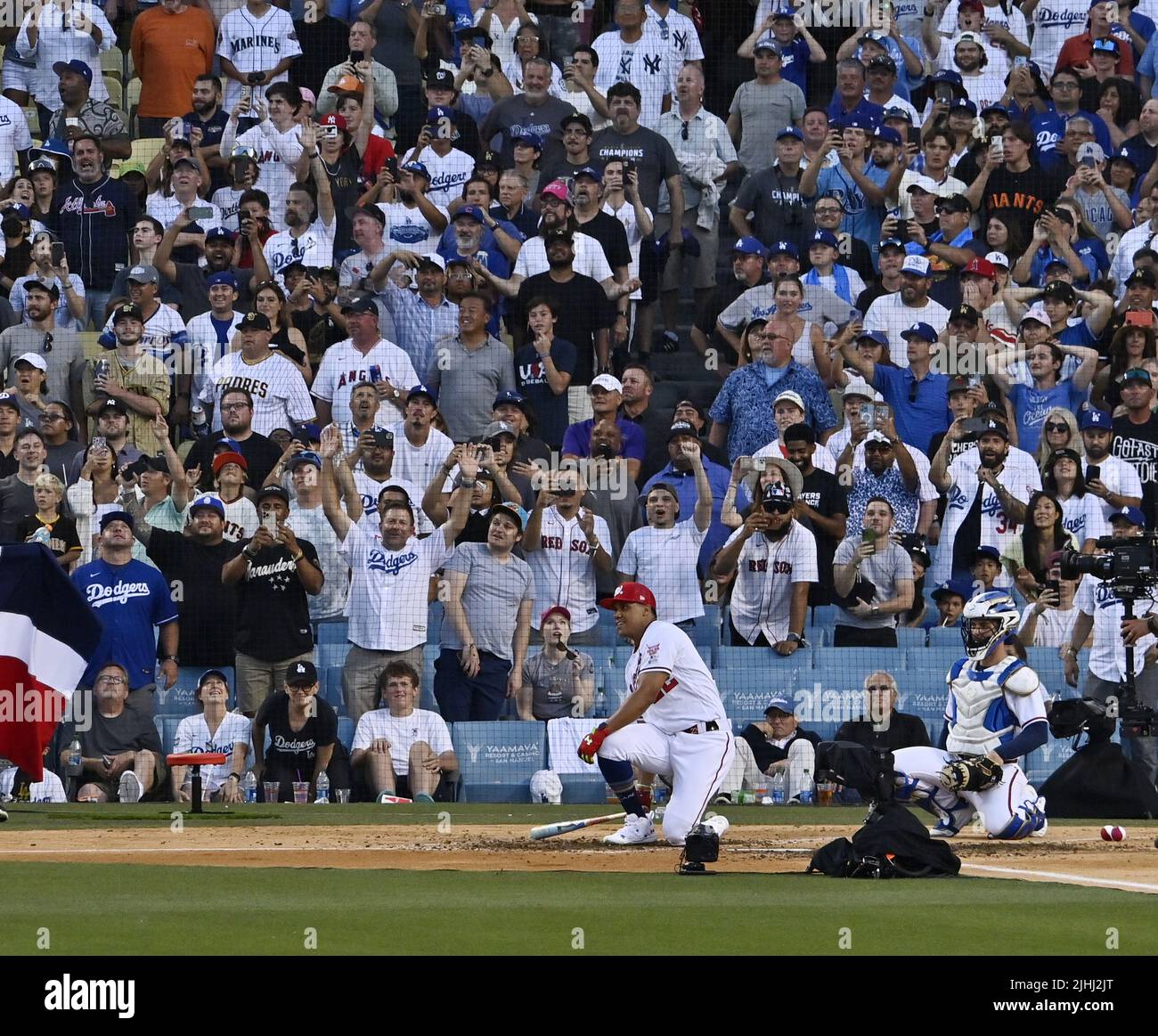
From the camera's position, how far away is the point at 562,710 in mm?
14586

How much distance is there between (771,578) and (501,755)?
2.50 meters

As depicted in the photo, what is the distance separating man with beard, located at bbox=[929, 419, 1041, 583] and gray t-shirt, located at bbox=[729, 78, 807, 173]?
4.97m

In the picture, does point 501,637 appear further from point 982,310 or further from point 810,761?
point 982,310

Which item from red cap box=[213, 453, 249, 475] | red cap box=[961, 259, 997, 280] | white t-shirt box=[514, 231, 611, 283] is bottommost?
red cap box=[213, 453, 249, 475]

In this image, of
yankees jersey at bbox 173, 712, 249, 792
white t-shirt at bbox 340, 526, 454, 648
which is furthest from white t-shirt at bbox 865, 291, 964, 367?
yankees jersey at bbox 173, 712, 249, 792

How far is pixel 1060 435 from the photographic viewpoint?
16.1 m

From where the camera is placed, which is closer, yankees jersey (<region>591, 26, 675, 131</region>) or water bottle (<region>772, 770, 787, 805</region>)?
water bottle (<region>772, 770, 787, 805</region>)

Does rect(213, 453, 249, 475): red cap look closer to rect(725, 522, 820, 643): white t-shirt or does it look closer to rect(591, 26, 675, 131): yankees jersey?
rect(725, 522, 820, 643): white t-shirt

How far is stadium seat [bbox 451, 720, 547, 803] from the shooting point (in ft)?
46.8

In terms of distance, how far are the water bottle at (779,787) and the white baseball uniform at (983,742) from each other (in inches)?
104

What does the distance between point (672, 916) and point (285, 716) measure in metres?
6.34

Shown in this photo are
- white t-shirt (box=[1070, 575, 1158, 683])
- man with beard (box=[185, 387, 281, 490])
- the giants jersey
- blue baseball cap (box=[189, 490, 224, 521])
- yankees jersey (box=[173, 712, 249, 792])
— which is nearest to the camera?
the giants jersey

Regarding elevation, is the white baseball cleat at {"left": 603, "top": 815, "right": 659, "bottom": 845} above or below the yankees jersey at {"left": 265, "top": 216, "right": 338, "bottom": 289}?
below

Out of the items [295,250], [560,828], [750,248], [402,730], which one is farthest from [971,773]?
[295,250]
